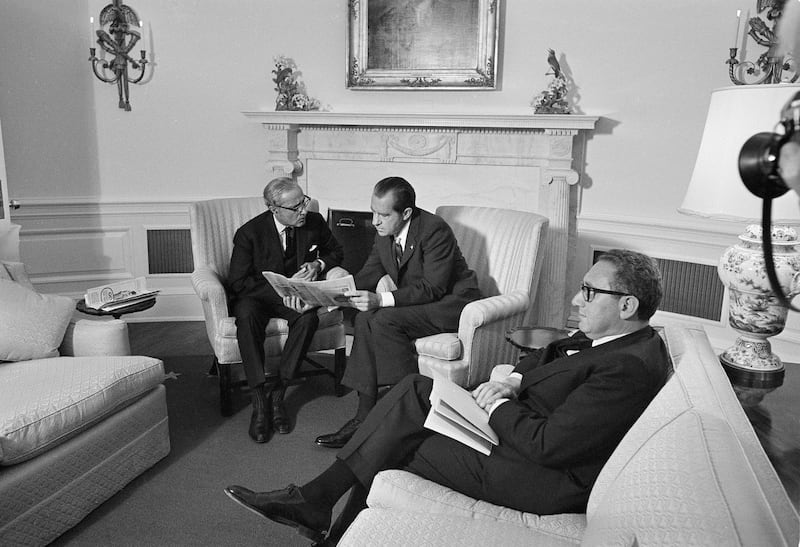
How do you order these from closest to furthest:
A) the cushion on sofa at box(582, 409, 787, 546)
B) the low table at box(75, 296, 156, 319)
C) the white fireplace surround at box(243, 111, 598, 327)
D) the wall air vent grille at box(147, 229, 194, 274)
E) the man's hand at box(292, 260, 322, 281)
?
the cushion on sofa at box(582, 409, 787, 546) → the low table at box(75, 296, 156, 319) → the man's hand at box(292, 260, 322, 281) → the white fireplace surround at box(243, 111, 598, 327) → the wall air vent grille at box(147, 229, 194, 274)

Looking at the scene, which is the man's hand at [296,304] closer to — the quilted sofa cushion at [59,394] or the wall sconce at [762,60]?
the quilted sofa cushion at [59,394]

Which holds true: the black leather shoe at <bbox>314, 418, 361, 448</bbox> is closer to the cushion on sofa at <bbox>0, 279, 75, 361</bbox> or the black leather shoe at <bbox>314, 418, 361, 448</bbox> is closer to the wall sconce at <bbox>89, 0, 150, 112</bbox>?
the cushion on sofa at <bbox>0, 279, 75, 361</bbox>

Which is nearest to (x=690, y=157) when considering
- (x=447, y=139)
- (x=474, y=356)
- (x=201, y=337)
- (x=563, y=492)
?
(x=447, y=139)

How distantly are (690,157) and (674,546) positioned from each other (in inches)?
138

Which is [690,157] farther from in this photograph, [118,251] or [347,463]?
[118,251]

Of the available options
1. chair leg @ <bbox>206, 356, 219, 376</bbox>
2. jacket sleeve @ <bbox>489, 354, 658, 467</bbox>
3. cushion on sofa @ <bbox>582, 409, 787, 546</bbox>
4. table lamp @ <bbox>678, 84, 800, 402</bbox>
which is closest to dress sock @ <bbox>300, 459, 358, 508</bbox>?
jacket sleeve @ <bbox>489, 354, 658, 467</bbox>

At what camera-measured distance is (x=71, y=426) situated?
2.27m

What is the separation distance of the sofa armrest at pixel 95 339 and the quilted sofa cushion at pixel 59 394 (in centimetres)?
13

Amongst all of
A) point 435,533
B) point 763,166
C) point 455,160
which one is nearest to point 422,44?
point 455,160

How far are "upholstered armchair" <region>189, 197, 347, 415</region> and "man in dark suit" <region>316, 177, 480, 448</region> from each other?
12.5 inches

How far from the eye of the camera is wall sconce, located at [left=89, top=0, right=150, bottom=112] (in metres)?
4.61

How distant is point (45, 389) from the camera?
233 centimetres

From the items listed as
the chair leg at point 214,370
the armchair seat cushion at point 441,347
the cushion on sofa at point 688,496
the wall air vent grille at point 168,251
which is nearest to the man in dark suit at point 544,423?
the cushion on sofa at point 688,496

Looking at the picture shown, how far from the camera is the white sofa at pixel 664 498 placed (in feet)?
3.43
